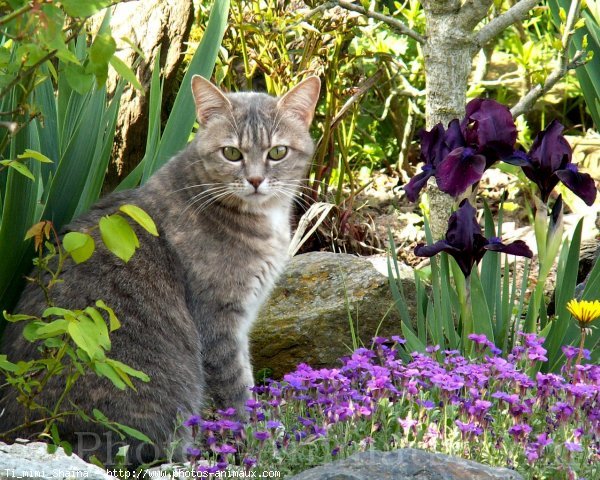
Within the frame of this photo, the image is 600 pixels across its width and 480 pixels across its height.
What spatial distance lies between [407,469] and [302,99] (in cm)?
186

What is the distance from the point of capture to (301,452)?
2.42m

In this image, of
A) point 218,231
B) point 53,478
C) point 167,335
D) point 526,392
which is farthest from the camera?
point 218,231

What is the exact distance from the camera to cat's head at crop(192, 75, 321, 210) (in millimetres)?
3330

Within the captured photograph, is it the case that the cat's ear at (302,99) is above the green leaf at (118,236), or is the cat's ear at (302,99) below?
above

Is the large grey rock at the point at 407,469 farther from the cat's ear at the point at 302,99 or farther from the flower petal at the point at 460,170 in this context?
the cat's ear at the point at 302,99

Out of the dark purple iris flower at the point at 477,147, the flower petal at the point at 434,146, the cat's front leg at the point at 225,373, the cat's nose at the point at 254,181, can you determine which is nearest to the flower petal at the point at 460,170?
the dark purple iris flower at the point at 477,147

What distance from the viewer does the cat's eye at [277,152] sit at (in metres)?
3.43

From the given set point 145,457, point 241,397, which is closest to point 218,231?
point 241,397

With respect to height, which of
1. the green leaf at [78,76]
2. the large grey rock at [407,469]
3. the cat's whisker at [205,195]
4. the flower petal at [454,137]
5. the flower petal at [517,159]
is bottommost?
the large grey rock at [407,469]

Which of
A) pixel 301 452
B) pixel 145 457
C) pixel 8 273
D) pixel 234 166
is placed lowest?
pixel 145 457

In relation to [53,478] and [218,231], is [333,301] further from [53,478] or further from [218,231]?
[53,478]

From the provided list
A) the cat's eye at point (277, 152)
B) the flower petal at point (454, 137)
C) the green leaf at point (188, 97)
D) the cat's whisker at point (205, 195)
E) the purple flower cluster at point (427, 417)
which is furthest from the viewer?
the green leaf at point (188, 97)

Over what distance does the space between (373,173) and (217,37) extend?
2770 mm

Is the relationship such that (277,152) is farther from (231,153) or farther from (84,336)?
(84,336)
